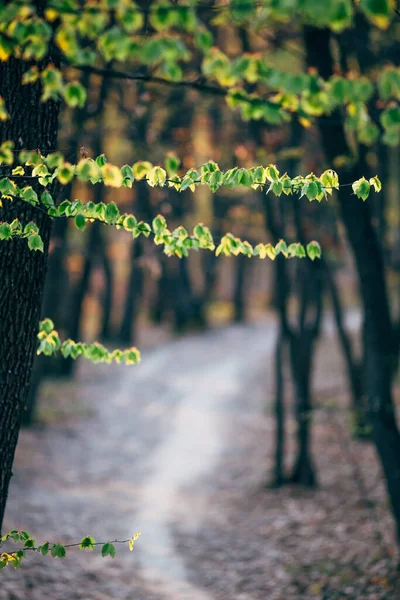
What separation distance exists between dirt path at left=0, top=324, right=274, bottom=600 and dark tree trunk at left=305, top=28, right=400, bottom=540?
324 cm

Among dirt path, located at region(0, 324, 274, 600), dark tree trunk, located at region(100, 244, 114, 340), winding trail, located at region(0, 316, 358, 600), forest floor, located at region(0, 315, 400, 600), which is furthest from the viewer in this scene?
dark tree trunk, located at region(100, 244, 114, 340)

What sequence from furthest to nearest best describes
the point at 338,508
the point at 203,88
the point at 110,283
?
the point at 110,283 → the point at 338,508 → the point at 203,88

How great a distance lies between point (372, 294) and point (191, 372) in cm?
1653

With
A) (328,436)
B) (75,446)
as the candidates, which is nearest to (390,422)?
(328,436)

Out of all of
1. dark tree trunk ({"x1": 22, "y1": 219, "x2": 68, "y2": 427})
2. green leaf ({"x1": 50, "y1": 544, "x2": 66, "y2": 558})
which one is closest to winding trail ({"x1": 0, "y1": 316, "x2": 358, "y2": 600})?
dark tree trunk ({"x1": 22, "y1": 219, "x2": 68, "y2": 427})

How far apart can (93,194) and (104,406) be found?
7180 millimetres

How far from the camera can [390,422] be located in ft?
26.1

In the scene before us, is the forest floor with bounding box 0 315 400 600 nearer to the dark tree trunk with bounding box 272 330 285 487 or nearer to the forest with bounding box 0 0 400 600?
the forest with bounding box 0 0 400 600

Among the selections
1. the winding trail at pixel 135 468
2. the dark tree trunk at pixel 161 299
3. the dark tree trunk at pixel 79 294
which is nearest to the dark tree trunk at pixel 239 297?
the dark tree trunk at pixel 161 299

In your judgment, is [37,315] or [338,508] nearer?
[37,315]

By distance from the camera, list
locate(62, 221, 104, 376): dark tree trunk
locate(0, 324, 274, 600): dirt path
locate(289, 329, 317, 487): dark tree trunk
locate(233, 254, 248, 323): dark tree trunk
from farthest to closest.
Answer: locate(233, 254, 248, 323): dark tree trunk → locate(62, 221, 104, 376): dark tree trunk → locate(289, 329, 317, 487): dark tree trunk → locate(0, 324, 274, 600): dirt path

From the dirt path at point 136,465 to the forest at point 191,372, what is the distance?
2.6 inches

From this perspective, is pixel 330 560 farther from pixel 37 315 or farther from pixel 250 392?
pixel 250 392

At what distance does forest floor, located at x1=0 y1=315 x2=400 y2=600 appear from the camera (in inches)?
329
